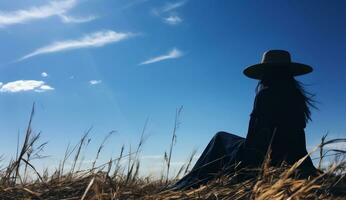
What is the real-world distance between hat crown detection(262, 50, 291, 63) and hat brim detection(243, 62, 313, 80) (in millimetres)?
59

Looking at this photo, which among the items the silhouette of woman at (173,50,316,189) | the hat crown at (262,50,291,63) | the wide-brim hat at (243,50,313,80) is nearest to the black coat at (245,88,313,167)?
the silhouette of woman at (173,50,316,189)

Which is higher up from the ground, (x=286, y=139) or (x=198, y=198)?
(x=286, y=139)

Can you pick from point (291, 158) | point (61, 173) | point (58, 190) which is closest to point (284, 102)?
point (291, 158)

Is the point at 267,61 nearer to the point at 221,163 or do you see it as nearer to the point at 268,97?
the point at 268,97

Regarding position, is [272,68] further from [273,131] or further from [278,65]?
[273,131]

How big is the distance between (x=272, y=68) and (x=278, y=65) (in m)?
0.08

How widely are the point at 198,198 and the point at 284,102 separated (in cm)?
306

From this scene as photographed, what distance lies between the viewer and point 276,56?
666 cm

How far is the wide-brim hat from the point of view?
6.55 meters

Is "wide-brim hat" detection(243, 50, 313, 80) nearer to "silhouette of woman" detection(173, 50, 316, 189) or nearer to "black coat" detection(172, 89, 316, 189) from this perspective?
"silhouette of woman" detection(173, 50, 316, 189)

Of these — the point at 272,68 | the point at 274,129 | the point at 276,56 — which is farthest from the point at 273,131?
the point at 276,56

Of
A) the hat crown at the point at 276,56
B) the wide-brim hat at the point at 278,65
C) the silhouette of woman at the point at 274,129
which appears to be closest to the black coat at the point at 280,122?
the silhouette of woman at the point at 274,129

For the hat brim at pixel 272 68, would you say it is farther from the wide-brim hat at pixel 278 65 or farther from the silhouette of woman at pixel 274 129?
the silhouette of woman at pixel 274 129

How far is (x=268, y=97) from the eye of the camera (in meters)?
6.09
